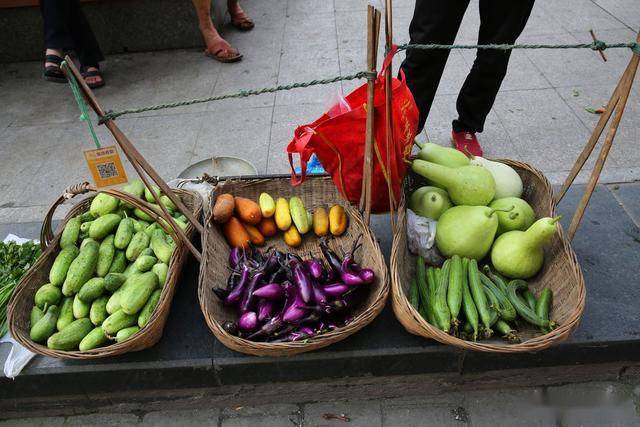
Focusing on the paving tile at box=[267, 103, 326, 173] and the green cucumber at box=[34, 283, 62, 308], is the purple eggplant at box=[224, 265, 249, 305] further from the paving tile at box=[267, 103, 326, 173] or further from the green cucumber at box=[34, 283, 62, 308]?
the paving tile at box=[267, 103, 326, 173]

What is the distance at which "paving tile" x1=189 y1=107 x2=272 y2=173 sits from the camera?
4.06 m

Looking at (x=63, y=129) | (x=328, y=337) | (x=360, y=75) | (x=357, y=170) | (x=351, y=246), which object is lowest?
(x=63, y=129)

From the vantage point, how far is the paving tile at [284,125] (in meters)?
3.86

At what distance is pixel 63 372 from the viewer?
2150mm

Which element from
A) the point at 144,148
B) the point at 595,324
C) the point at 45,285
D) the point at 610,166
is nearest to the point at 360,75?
the point at 595,324

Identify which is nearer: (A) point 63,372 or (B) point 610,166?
(A) point 63,372

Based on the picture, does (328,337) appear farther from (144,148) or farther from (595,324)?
(144,148)

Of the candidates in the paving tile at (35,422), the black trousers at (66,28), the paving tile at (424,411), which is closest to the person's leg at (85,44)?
the black trousers at (66,28)

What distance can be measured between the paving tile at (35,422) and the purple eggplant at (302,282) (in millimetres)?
1511

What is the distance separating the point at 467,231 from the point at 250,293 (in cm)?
114

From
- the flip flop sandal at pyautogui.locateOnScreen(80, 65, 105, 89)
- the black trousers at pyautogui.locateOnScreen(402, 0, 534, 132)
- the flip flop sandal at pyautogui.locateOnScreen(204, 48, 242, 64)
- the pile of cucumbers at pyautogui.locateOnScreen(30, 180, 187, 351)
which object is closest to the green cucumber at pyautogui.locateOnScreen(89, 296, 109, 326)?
the pile of cucumbers at pyautogui.locateOnScreen(30, 180, 187, 351)

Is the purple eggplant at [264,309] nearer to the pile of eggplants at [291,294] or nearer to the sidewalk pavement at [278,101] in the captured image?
the pile of eggplants at [291,294]

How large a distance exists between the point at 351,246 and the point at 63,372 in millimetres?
1641

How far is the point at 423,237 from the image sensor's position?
93.1 inches
